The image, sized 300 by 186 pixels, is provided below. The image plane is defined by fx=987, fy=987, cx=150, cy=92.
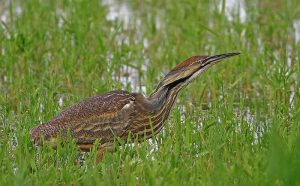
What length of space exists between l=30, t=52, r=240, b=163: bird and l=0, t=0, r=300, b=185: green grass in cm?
13

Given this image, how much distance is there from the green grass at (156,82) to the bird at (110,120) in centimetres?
13

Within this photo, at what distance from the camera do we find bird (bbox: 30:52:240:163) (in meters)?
6.57

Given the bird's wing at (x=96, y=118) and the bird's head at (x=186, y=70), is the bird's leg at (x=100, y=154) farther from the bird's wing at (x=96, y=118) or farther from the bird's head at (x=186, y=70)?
the bird's head at (x=186, y=70)

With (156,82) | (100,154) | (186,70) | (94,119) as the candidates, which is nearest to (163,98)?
(186,70)

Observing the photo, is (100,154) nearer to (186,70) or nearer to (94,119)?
(94,119)

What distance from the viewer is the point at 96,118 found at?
6.70 meters

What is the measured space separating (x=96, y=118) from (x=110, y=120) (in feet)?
0.32

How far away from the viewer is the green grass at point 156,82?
5742mm

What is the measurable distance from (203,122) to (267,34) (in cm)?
328

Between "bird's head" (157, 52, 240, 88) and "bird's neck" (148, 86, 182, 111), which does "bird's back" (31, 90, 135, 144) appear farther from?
"bird's head" (157, 52, 240, 88)

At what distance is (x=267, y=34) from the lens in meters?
10.1

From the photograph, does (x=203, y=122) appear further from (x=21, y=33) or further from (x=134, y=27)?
(x=134, y=27)

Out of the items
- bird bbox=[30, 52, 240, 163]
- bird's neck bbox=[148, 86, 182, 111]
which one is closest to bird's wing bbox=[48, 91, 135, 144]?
bird bbox=[30, 52, 240, 163]

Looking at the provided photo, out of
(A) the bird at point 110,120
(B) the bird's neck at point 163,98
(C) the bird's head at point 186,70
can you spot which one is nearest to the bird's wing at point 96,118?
(A) the bird at point 110,120
